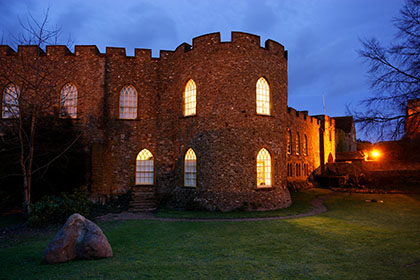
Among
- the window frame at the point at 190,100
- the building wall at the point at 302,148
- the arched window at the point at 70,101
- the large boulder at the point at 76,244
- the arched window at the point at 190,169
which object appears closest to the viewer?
the large boulder at the point at 76,244

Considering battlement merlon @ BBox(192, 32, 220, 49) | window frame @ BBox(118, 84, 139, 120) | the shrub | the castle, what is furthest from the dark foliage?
battlement merlon @ BBox(192, 32, 220, 49)

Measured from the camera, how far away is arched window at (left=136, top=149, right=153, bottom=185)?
17.2 m

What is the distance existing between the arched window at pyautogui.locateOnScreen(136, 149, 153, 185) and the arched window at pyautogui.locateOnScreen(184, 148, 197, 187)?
2.98 m

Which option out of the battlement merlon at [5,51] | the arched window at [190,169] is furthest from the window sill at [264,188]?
the battlement merlon at [5,51]

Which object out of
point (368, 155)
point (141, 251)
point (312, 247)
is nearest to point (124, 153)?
point (141, 251)

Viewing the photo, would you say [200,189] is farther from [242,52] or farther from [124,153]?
[242,52]

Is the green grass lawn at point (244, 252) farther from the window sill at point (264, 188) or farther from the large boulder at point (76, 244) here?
the window sill at point (264, 188)

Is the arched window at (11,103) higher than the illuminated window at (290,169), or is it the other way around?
the arched window at (11,103)

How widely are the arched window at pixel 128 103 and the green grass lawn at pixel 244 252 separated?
8307 millimetres

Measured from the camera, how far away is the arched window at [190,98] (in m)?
15.6

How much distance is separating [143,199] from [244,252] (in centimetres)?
1059

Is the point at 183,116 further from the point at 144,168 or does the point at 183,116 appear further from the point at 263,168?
the point at 263,168

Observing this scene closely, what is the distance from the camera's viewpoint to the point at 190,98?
51.9 feet

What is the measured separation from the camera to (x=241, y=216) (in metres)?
12.6
